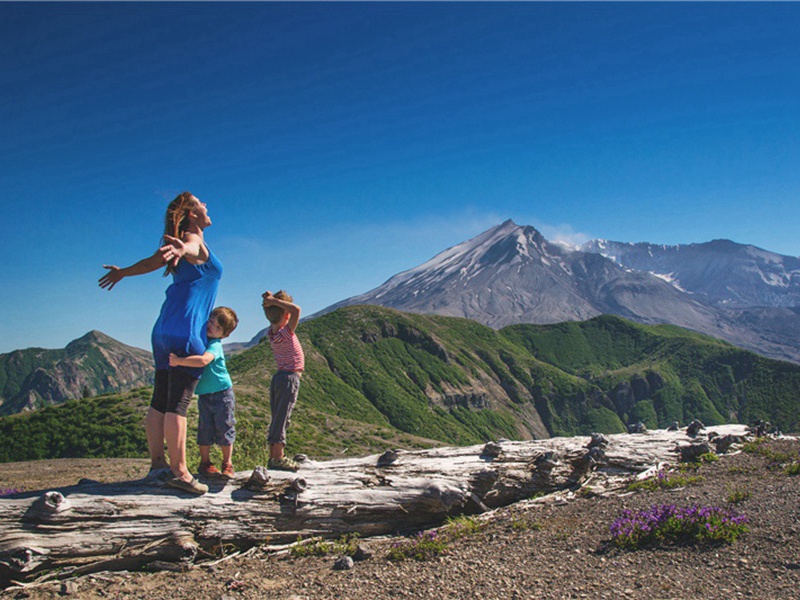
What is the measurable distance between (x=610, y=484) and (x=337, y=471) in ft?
16.1

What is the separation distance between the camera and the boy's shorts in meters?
6.61

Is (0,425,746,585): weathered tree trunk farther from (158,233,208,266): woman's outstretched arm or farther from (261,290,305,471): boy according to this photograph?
(158,233,208,266): woman's outstretched arm

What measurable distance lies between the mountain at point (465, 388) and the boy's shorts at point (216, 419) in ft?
149

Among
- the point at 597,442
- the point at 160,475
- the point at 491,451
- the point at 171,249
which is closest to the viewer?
the point at 171,249

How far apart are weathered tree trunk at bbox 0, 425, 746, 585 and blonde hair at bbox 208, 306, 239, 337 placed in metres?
1.93

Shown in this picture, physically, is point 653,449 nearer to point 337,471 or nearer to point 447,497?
point 447,497

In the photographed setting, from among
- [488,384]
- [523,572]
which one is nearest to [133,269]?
[523,572]

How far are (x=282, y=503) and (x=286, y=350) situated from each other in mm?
2112

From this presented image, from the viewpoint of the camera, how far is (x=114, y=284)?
567 centimetres

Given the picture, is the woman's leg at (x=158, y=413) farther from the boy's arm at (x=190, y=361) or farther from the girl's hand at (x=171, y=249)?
the girl's hand at (x=171, y=249)

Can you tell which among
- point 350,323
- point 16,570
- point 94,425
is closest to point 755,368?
point 350,323

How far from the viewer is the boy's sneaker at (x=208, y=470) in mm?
6731

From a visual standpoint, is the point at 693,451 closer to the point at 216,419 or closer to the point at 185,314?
the point at 216,419

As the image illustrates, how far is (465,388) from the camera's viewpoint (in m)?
152
